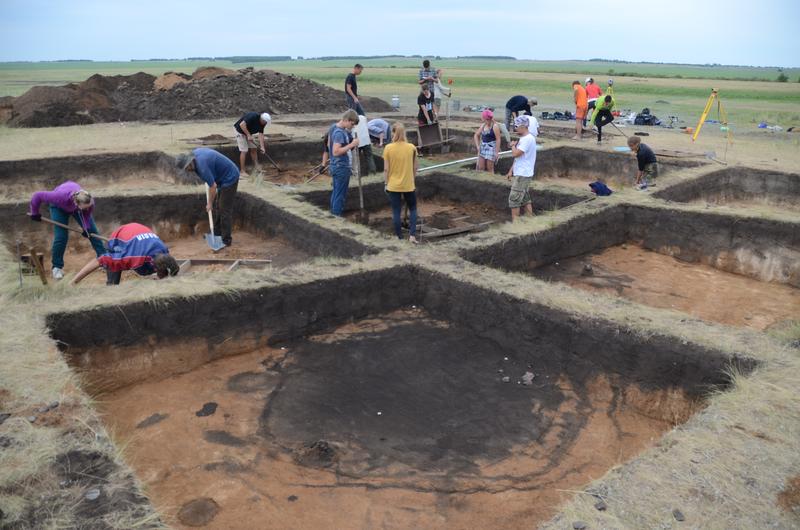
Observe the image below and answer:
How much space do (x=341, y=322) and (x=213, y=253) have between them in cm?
350

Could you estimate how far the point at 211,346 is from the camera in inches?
218

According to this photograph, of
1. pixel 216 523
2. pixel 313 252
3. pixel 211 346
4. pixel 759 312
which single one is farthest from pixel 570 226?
pixel 216 523

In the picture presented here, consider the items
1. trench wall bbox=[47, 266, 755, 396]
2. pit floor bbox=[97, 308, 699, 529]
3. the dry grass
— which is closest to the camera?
the dry grass

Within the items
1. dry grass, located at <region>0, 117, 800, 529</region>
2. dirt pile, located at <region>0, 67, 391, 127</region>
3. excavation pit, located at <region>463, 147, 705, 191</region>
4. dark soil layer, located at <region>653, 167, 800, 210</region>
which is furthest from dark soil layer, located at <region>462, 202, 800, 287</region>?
dirt pile, located at <region>0, 67, 391, 127</region>

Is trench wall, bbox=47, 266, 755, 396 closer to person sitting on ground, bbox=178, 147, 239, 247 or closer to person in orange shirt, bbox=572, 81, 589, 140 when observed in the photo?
person sitting on ground, bbox=178, 147, 239, 247

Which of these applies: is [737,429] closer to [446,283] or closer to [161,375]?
[446,283]

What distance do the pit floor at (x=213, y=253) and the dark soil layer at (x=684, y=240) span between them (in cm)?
309

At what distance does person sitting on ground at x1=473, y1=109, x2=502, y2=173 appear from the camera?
1134 centimetres

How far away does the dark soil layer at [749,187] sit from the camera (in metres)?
11.9

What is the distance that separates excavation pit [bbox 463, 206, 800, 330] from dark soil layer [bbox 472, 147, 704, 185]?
4.58m

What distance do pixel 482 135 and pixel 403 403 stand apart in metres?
7.97

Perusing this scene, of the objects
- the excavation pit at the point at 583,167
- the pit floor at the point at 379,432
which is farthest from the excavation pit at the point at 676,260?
the excavation pit at the point at 583,167

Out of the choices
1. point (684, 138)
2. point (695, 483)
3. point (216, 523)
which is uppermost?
point (684, 138)

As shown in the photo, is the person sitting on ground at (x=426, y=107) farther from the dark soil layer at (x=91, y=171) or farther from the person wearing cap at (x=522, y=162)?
the person wearing cap at (x=522, y=162)
